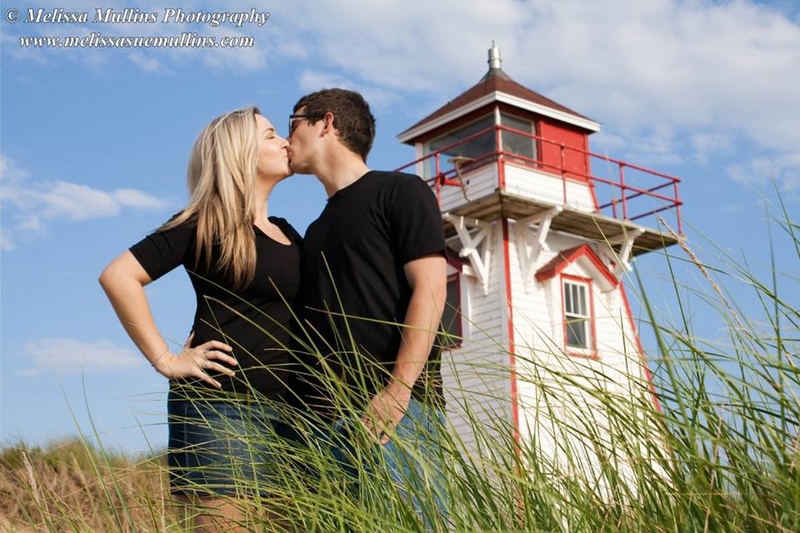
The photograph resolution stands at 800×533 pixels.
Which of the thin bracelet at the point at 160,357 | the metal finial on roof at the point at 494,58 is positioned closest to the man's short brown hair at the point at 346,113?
the thin bracelet at the point at 160,357

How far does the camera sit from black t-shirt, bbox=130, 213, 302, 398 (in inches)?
116

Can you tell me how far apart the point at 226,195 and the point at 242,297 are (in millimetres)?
329

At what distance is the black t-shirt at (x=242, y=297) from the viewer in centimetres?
296

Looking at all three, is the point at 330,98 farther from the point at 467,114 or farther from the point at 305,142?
the point at 467,114

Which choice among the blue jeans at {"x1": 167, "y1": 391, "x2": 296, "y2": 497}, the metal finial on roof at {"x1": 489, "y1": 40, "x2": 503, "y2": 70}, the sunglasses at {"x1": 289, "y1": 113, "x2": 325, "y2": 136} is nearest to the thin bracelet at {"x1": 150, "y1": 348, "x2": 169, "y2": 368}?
the blue jeans at {"x1": 167, "y1": 391, "x2": 296, "y2": 497}

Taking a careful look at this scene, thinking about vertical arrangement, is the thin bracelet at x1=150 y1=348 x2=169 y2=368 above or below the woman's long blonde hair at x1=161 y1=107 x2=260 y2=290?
below

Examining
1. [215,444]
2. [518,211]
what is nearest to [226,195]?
[215,444]

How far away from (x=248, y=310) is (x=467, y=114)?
15.0m

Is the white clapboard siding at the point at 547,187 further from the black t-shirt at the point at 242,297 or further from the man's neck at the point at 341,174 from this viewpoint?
the black t-shirt at the point at 242,297

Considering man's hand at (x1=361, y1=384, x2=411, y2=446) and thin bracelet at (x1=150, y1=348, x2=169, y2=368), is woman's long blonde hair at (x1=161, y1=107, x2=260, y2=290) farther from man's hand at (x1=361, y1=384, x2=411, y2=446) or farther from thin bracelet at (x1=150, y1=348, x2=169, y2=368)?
man's hand at (x1=361, y1=384, x2=411, y2=446)

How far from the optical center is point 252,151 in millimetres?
3193

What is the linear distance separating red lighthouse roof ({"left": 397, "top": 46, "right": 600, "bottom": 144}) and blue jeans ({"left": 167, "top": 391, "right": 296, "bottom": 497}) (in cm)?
1482

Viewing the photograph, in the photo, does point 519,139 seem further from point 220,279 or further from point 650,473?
point 650,473

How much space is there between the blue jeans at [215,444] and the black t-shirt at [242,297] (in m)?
0.16
